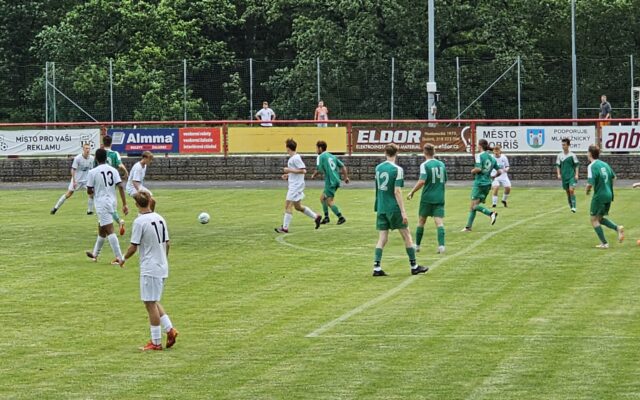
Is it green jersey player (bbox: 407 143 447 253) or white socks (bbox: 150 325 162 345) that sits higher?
green jersey player (bbox: 407 143 447 253)

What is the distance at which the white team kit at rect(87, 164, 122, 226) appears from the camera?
71.0 ft

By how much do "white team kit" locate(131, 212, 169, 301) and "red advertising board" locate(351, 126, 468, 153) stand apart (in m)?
29.2

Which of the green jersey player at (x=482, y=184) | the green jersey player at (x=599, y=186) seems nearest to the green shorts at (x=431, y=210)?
the green jersey player at (x=599, y=186)

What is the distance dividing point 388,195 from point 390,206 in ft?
0.57

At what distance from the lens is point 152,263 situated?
14047 mm

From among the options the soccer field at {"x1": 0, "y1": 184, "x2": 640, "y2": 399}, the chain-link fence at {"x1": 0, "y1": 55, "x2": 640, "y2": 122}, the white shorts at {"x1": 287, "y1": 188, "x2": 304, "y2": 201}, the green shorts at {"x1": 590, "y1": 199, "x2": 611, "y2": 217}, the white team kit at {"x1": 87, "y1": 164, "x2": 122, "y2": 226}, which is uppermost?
the chain-link fence at {"x1": 0, "y1": 55, "x2": 640, "y2": 122}

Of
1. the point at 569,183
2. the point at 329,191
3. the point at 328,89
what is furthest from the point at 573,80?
the point at 329,191

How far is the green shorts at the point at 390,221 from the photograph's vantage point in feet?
65.2

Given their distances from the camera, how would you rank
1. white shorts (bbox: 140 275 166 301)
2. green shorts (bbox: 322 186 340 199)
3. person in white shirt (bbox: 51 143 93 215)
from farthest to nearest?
1. person in white shirt (bbox: 51 143 93 215)
2. green shorts (bbox: 322 186 340 199)
3. white shorts (bbox: 140 275 166 301)

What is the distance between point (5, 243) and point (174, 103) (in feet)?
84.3

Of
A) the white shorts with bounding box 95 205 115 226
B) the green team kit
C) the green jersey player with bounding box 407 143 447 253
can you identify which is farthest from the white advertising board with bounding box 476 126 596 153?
the green team kit

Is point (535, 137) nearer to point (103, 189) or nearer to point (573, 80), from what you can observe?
point (573, 80)

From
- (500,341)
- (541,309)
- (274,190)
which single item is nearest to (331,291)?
(541,309)

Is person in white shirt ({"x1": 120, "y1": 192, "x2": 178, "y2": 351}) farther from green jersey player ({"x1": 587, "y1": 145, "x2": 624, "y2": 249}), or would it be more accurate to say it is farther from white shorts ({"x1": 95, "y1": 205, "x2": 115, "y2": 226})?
green jersey player ({"x1": 587, "y1": 145, "x2": 624, "y2": 249})
